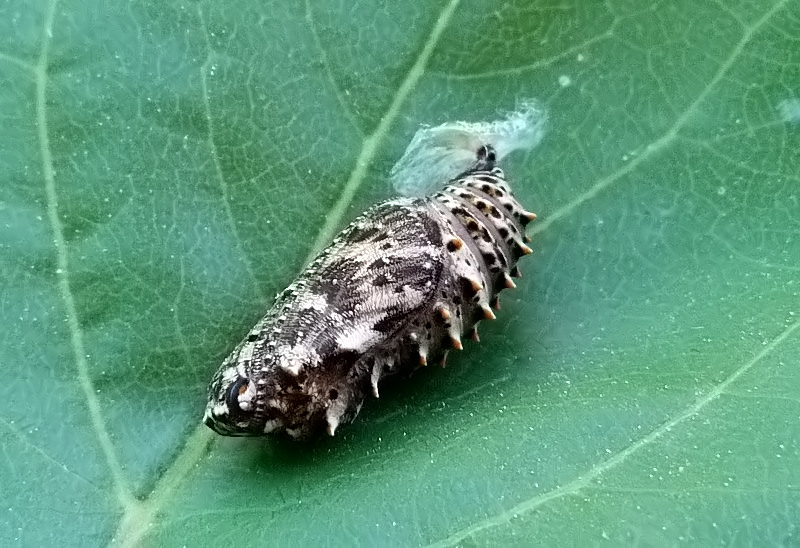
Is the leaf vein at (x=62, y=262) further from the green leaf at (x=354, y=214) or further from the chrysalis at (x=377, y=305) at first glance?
the chrysalis at (x=377, y=305)

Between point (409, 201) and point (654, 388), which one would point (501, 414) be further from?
point (409, 201)

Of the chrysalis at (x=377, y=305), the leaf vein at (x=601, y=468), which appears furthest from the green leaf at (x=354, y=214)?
the chrysalis at (x=377, y=305)

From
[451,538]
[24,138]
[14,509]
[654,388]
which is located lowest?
[14,509]

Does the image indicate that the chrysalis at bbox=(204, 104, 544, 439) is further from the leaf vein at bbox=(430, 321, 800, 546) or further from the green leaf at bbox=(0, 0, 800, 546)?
the leaf vein at bbox=(430, 321, 800, 546)

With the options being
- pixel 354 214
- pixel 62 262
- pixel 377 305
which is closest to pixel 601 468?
pixel 377 305

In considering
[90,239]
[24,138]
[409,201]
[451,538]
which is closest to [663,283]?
[409,201]

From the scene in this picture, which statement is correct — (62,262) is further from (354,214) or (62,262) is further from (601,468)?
(601,468)
